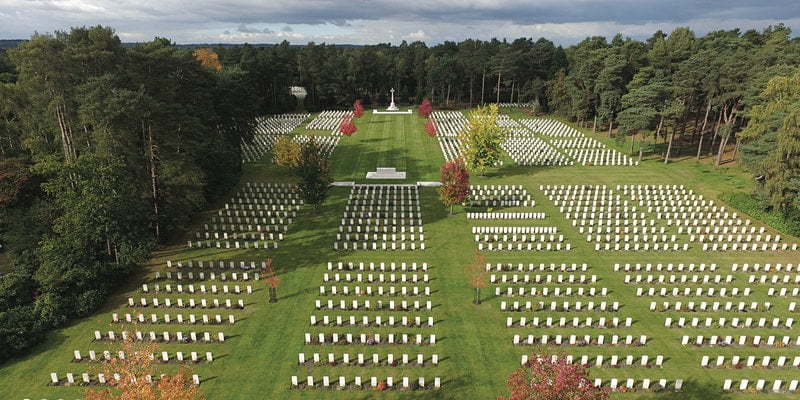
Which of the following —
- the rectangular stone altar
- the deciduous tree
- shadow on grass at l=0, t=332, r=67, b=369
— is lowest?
shadow on grass at l=0, t=332, r=67, b=369

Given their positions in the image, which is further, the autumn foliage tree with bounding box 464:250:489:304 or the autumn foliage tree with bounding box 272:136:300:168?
the autumn foliage tree with bounding box 272:136:300:168

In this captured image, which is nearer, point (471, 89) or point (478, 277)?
point (478, 277)

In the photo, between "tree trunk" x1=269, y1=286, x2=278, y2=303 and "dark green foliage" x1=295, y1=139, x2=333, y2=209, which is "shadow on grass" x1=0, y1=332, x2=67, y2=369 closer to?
"tree trunk" x1=269, y1=286, x2=278, y2=303

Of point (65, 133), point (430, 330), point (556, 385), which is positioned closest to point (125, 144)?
point (65, 133)

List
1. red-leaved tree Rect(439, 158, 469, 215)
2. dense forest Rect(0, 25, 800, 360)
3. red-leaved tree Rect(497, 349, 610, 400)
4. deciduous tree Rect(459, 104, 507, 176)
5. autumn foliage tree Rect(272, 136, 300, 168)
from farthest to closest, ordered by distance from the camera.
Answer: autumn foliage tree Rect(272, 136, 300, 168) < deciduous tree Rect(459, 104, 507, 176) < red-leaved tree Rect(439, 158, 469, 215) < dense forest Rect(0, 25, 800, 360) < red-leaved tree Rect(497, 349, 610, 400)

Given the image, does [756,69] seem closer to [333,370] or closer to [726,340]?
[726,340]

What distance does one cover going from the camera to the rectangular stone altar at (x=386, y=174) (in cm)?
5434

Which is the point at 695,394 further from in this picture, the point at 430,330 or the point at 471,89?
the point at 471,89

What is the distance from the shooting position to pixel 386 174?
2180 inches

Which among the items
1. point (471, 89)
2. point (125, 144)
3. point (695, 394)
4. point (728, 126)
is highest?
point (471, 89)

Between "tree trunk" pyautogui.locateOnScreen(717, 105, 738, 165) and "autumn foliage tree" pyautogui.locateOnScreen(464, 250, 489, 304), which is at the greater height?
"tree trunk" pyautogui.locateOnScreen(717, 105, 738, 165)

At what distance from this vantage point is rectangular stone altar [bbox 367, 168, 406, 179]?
178ft

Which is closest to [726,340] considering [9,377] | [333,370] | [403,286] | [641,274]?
[641,274]

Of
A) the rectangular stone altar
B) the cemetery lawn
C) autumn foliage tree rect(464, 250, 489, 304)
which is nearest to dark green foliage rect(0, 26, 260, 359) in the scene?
the cemetery lawn
